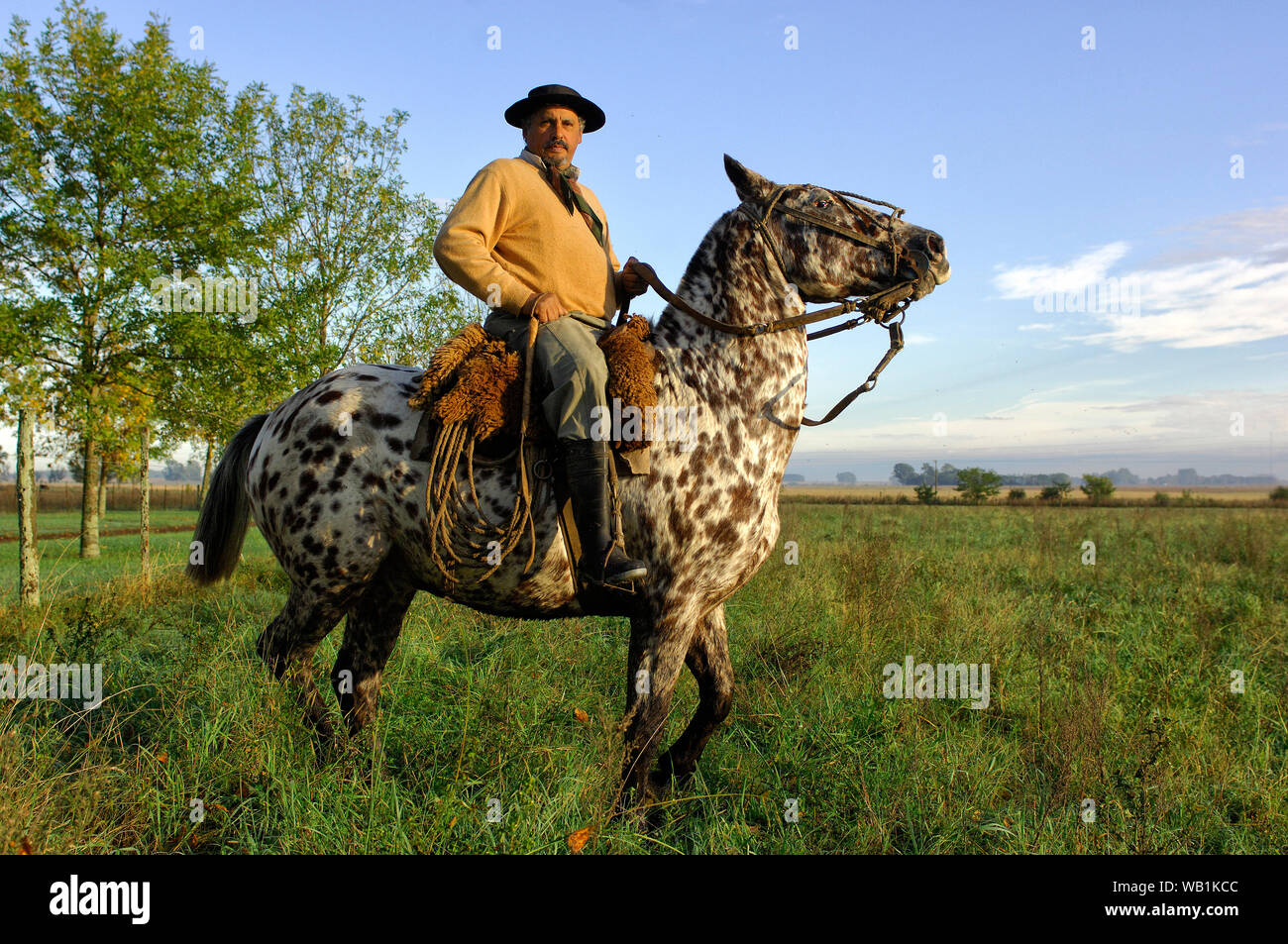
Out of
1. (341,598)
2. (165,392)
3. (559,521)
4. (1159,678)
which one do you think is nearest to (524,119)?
(559,521)

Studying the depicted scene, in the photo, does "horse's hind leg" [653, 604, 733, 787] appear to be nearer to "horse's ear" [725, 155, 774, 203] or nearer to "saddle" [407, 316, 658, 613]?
"saddle" [407, 316, 658, 613]

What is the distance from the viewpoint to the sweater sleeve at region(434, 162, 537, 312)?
355 cm

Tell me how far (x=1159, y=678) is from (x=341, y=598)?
21.0 feet

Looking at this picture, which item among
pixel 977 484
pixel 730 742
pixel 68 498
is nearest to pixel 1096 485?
pixel 977 484

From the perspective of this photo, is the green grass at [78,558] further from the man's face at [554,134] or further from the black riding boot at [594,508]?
the man's face at [554,134]

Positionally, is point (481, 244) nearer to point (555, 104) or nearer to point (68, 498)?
point (555, 104)

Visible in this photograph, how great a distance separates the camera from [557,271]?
12.6 feet

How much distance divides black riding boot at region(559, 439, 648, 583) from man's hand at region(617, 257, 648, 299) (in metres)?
1.23

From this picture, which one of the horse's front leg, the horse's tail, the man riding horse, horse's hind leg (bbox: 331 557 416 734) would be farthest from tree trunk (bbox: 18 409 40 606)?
the horse's front leg

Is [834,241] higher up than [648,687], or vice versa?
[834,241]

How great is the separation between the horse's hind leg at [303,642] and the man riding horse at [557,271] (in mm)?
1474

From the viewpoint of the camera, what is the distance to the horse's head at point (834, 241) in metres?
3.73

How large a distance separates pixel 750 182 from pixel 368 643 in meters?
3.40

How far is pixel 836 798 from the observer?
3844mm
